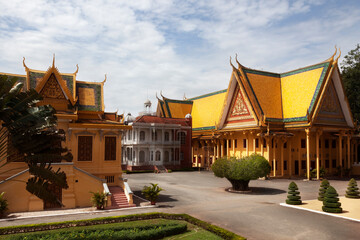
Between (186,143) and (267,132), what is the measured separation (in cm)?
1782

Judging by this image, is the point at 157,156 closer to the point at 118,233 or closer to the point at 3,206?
the point at 3,206

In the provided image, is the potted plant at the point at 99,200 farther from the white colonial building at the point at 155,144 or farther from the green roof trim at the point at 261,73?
the green roof trim at the point at 261,73

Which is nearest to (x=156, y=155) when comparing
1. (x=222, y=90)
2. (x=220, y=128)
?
(x=220, y=128)

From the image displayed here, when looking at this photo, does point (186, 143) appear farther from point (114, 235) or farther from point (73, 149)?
point (114, 235)

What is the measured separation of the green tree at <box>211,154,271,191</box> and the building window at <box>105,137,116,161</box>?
9119 millimetres

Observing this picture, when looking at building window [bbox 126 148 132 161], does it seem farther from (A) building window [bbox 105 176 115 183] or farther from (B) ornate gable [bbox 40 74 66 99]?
(B) ornate gable [bbox 40 74 66 99]

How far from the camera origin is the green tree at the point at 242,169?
81.9 feet

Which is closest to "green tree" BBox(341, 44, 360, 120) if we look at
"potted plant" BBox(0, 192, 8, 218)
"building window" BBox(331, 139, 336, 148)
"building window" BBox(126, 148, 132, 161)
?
"building window" BBox(331, 139, 336, 148)

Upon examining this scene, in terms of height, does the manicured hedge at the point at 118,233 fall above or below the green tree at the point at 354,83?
below

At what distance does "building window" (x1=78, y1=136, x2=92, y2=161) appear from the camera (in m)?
23.2

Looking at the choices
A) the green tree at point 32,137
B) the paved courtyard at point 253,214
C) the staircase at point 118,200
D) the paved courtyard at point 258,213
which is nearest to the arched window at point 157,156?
the paved courtyard at point 258,213

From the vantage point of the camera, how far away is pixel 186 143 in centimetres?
5072

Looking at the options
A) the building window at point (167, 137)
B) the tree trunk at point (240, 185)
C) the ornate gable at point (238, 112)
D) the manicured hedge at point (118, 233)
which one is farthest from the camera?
the building window at point (167, 137)

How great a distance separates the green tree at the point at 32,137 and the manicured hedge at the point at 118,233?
295 centimetres
